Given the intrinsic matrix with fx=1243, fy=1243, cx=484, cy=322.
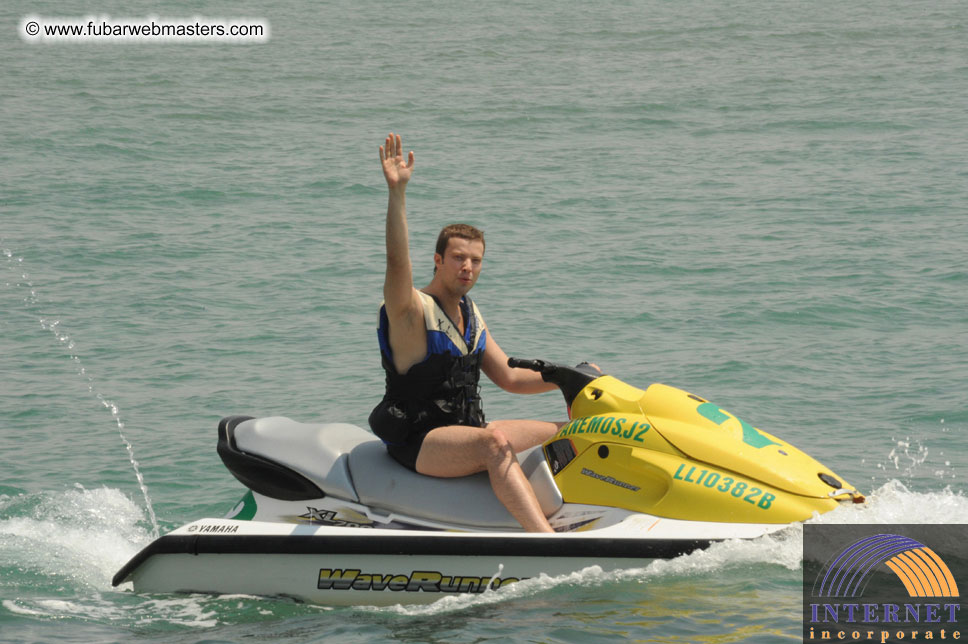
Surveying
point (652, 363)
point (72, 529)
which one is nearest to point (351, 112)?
point (652, 363)

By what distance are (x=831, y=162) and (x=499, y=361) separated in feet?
41.5

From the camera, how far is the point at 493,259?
13.2 meters

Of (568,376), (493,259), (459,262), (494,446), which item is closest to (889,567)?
(568,376)

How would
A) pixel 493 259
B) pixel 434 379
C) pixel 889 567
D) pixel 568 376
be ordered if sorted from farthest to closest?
pixel 493 259, pixel 568 376, pixel 434 379, pixel 889 567

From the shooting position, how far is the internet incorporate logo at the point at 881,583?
4.72 metres

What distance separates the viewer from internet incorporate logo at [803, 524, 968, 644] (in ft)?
15.5

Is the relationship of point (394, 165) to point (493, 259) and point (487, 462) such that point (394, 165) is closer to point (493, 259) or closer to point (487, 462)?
point (487, 462)

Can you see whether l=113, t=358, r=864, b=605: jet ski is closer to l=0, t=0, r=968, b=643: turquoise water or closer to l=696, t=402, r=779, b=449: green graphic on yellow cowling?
l=696, t=402, r=779, b=449: green graphic on yellow cowling

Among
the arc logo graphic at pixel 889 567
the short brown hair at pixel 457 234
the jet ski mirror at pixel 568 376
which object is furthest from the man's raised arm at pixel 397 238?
the arc logo graphic at pixel 889 567

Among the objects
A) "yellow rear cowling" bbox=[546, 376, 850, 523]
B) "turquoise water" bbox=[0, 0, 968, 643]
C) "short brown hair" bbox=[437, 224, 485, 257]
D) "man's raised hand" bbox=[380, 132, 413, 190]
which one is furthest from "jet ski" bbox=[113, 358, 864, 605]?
"man's raised hand" bbox=[380, 132, 413, 190]

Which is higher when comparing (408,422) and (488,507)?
(408,422)

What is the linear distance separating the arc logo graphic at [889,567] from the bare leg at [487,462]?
3.72ft

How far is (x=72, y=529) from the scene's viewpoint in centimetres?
639

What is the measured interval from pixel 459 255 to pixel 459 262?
0.03 metres
